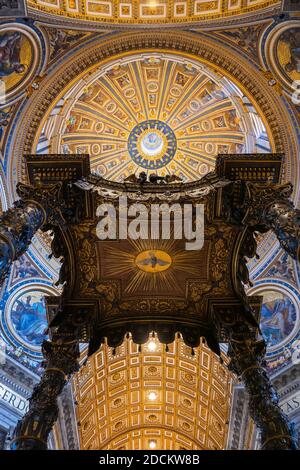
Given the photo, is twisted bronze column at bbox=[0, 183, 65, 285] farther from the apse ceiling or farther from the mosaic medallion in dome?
the mosaic medallion in dome

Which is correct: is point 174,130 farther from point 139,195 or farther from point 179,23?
point 139,195

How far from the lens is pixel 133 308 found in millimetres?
8250

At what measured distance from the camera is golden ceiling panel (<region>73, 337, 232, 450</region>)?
1504 cm

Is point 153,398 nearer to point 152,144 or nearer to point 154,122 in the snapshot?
point 152,144

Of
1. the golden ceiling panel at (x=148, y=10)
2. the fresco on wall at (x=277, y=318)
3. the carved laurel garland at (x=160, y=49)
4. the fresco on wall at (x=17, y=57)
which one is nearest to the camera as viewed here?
the fresco on wall at (x=17, y=57)

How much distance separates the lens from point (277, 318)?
13320mm

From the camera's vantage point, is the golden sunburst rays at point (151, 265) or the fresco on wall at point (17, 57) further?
the fresco on wall at point (17, 57)

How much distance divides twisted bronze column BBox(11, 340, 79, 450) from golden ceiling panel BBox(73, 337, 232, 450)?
8018 mm

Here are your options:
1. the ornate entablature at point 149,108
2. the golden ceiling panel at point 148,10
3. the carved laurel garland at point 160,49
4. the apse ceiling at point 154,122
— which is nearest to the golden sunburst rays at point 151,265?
the ornate entablature at point 149,108

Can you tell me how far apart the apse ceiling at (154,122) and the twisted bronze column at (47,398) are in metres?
8.69

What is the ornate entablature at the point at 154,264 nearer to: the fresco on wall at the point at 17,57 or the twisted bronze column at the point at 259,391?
the twisted bronze column at the point at 259,391

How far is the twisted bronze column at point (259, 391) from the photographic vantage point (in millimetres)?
5266

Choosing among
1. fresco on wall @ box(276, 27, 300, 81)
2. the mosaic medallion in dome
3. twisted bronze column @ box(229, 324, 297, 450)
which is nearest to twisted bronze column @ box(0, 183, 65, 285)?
twisted bronze column @ box(229, 324, 297, 450)

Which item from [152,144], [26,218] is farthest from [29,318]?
[152,144]
